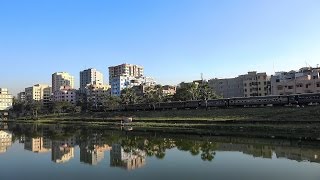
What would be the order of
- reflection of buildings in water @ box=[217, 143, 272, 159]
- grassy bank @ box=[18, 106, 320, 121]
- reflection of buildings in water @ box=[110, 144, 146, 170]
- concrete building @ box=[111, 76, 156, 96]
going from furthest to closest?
1. concrete building @ box=[111, 76, 156, 96]
2. grassy bank @ box=[18, 106, 320, 121]
3. reflection of buildings in water @ box=[217, 143, 272, 159]
4. reflection of buildings in water @ box=[110, 144, 146, 170]

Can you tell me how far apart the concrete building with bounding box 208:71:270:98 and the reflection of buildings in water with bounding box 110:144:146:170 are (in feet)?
346

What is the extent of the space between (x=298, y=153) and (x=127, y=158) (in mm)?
12532

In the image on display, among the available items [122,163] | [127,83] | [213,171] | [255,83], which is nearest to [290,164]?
[213,171]

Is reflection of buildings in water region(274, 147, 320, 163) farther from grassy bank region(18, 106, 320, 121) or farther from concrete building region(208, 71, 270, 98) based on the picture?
concrete building region(208, 71, 270, 98)

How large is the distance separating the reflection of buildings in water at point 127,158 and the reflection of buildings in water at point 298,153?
32.9 feet

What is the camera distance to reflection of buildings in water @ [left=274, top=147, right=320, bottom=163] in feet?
81.2

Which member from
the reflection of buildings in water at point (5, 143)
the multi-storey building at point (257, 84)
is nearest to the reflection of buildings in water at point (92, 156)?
the reflection of buildings in water at point (5, 143)

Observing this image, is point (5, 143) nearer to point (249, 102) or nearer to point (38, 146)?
point (38, 146)

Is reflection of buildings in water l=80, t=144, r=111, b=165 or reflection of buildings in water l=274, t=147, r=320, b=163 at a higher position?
reflection of buildings in water l=274, t=147, r=320, b=163

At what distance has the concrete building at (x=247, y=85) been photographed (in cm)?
13038

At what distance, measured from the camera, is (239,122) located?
51.5m

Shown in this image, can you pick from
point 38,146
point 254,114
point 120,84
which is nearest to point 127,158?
point 38,146

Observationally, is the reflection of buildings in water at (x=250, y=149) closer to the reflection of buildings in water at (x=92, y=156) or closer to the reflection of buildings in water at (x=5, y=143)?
the reflection of buildings in water at (x=92, y=156)

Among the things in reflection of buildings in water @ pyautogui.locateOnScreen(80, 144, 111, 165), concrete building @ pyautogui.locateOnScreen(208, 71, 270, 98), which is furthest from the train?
concrete building @ pyautogui.locateOnScreen(208, 71, 270, 98)
